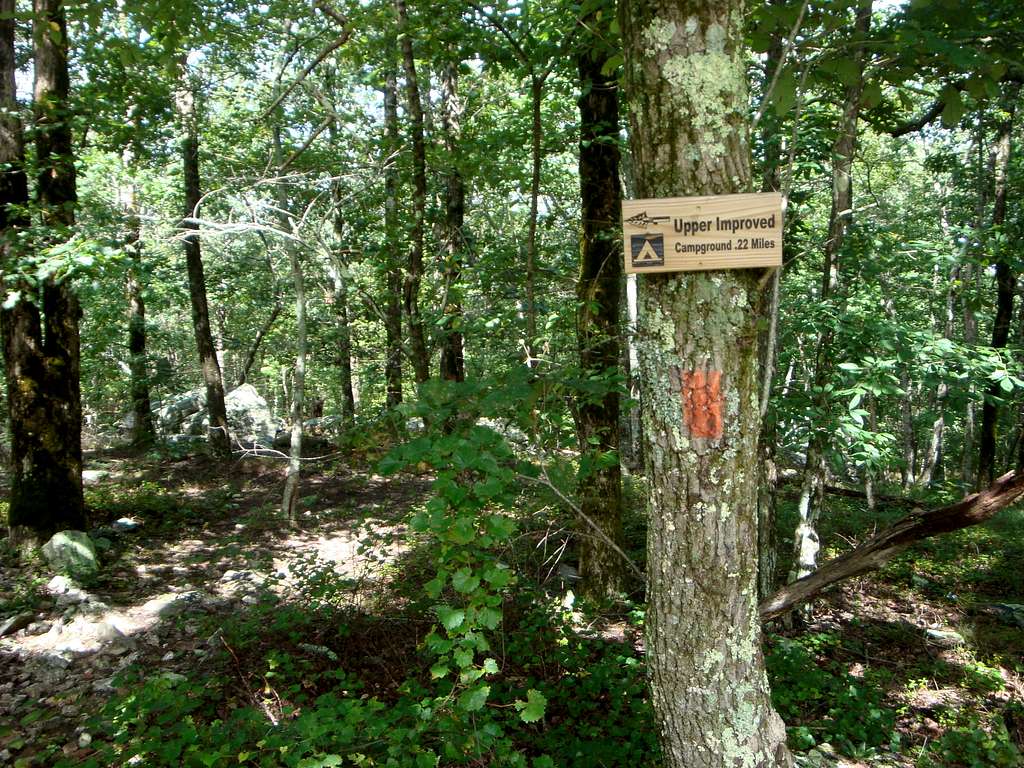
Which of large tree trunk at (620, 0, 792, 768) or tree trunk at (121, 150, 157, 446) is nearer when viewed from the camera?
large tree trunk at (620, 0, 792, 768)

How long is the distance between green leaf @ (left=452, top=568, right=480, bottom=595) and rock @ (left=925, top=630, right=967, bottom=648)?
5042 millimetres

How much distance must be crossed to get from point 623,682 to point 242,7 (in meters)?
7.29

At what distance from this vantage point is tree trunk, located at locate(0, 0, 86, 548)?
5977 mm

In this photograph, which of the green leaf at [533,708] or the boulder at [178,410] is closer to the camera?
the green leaf at [533,708]

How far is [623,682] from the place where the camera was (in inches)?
152

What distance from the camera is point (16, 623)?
191 inches

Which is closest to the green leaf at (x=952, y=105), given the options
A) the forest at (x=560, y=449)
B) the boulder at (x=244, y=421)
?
the forest at (x=560, y=449)

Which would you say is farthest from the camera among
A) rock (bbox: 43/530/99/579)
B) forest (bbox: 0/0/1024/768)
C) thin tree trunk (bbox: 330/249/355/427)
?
thin tree trunk (bbox: 330/249/355/427)

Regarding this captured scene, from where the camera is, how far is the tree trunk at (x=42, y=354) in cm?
598

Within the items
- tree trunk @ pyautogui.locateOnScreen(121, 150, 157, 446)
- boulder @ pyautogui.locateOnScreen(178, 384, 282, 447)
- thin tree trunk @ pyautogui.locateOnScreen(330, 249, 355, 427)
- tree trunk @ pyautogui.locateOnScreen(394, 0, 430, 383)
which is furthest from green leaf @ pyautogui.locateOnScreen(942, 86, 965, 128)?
boulder @ pyautogui.locateOnScreen(178, 384, 282, 447)

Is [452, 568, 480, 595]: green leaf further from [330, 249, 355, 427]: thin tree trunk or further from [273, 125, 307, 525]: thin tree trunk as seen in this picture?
[273, 125, 307, 525]: thin tree trunk

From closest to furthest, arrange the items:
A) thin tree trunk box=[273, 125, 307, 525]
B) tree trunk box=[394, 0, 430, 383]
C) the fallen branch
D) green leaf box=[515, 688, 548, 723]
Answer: green leaf box=[515, 688, 548, 723] < the fallen branch < tree trunk box=[394, 0, 430, 383] < thin tree trunk box=[273, 125, 307, 525]

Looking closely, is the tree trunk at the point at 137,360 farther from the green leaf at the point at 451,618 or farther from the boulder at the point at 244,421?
the green leaf at the point at 451,618

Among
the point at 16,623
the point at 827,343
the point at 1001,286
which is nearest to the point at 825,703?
the point at 827,343
